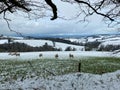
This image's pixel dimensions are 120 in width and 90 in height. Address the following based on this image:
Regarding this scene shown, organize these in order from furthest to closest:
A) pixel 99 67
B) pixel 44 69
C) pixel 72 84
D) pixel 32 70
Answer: pixel 99 67 < pixel 44 69 < pixel 32 70 < pixel 72 84

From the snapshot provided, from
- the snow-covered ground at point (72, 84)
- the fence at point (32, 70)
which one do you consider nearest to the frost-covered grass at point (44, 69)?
the fence at point (32, 70)

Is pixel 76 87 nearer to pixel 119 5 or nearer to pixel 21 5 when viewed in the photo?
pixel 21 5

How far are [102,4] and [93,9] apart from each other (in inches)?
45.9

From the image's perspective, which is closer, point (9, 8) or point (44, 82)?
point (9, 8)

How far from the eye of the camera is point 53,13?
11977mm

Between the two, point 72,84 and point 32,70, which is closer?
point 72,84

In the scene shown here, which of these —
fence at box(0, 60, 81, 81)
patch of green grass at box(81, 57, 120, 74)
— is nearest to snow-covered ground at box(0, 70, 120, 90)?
fence at box(0, 60, 81, 81)

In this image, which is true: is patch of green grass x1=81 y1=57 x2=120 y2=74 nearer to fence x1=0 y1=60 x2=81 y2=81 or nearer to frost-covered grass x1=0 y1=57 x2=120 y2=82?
frost-covered grass x1=0 y1=57 x2=120 y2=82

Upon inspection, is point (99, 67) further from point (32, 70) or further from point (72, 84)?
point (72, 84)

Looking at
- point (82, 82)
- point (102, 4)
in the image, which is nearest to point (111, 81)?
point (82, 82)

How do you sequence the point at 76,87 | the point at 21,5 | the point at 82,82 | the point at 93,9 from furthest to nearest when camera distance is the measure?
the point at 93,9 < the point at 82,82 < the point at 76,87 < the point at 21,5

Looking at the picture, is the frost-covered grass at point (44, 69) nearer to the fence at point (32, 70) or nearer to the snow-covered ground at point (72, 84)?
the fence at point (32, 70)

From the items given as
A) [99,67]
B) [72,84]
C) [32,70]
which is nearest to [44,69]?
[32,70]

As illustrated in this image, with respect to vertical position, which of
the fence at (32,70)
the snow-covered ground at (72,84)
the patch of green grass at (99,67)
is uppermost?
the snow-covered ground at (72,84)
